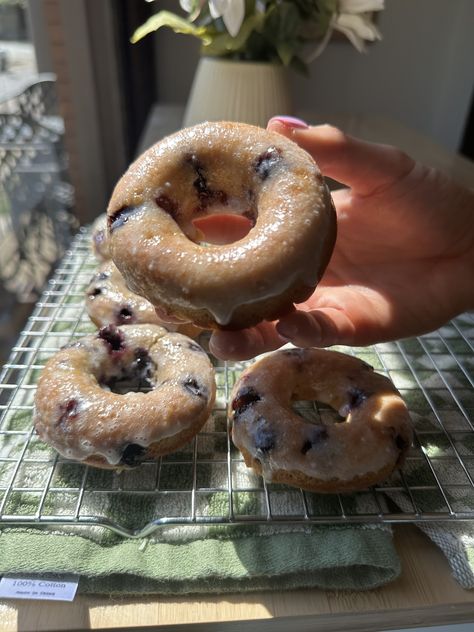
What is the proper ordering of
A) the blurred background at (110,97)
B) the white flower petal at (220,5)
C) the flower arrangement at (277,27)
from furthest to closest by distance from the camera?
the blurred background at (110,97)
the flower arrangement at (277,27)
the white flower petal at (220,5)

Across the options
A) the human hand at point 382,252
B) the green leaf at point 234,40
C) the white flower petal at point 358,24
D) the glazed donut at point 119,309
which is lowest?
the glazed donut at point 119,309

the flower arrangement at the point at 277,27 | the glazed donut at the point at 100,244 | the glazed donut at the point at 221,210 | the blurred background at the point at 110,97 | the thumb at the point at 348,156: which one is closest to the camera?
the glazed donut at the point at 221,210

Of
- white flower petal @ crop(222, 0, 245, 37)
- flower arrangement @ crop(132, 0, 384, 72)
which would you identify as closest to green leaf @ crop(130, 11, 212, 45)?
flower arrangement @ crop(132, 0, 384, 72)

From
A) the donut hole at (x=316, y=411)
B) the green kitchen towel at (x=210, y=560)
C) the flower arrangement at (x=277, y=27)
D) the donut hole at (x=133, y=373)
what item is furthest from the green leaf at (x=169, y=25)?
the green kitchen towel at (x=210, y=560)

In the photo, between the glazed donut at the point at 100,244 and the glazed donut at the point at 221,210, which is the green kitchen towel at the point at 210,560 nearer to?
the glazed donut at the point at 221,210

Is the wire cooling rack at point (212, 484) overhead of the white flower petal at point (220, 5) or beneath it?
beneath

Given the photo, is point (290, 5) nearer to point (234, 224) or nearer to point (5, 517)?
point (234, 224)

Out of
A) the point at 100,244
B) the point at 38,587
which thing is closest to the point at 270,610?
the point at 38,587

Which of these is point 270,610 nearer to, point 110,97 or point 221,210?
point 221,210
